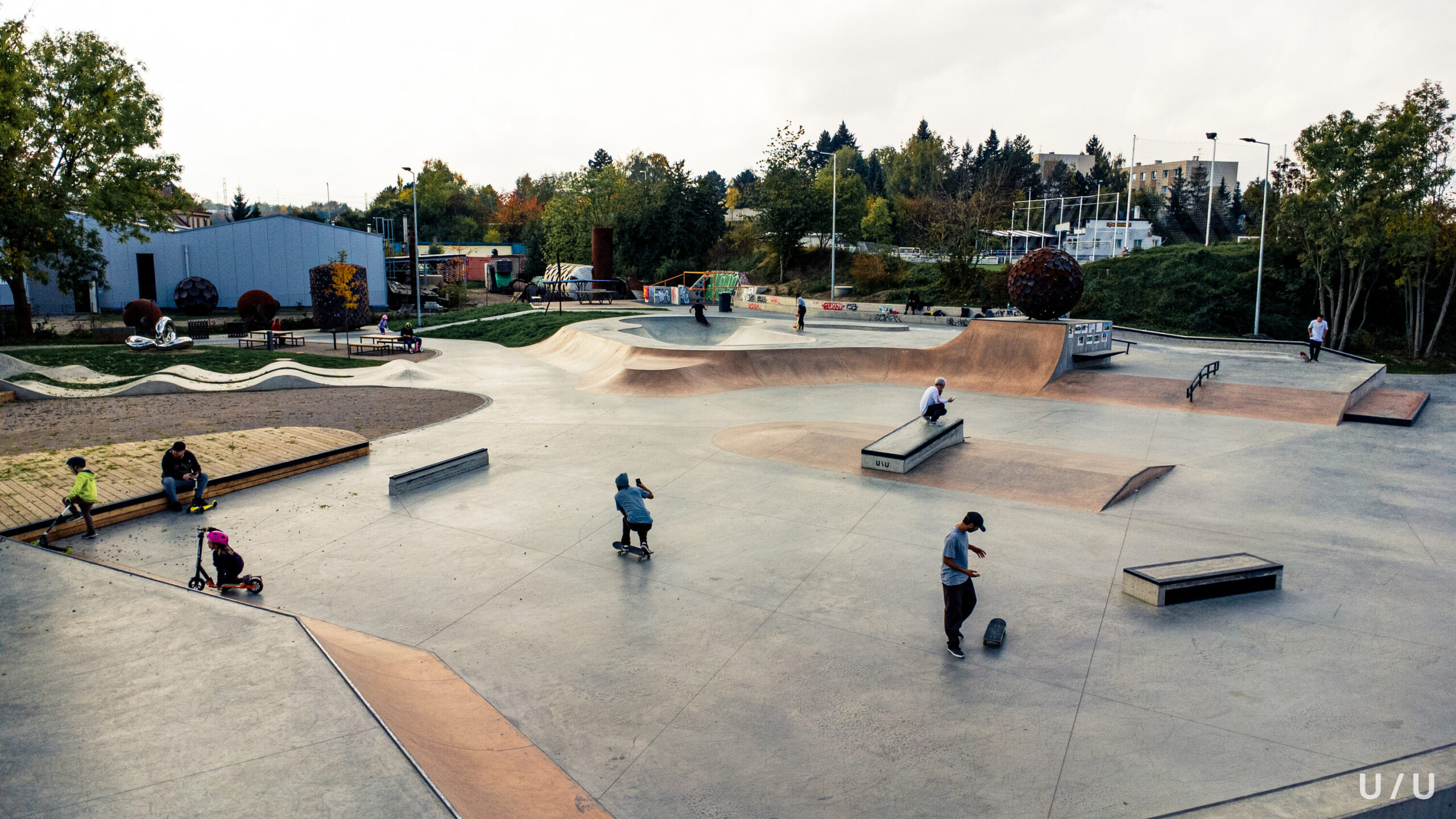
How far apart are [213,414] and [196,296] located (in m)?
33.9

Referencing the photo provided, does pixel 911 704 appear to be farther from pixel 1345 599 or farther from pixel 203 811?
pixel 1345 599

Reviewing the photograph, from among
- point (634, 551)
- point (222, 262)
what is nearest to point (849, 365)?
point (634, 551)

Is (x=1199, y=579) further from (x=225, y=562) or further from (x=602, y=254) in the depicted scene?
(x=602, y=254)

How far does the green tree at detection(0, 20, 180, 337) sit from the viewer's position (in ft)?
99.7

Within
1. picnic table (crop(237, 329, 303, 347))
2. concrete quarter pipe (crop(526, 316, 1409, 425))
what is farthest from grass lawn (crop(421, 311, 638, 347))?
concrete quarter pipe (crop(526, 316, 1409, 425))

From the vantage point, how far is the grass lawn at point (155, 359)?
26.3m

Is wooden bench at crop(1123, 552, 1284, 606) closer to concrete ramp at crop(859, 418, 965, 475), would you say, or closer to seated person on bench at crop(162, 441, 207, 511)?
concrete ramp at crop(859, 418, 965, 475)

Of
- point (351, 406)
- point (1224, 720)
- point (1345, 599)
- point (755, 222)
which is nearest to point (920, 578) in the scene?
point (1224, 720)

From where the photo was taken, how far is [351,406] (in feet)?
65.6

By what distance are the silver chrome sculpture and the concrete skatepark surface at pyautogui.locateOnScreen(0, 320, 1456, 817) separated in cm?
2182

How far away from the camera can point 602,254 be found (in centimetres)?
5628

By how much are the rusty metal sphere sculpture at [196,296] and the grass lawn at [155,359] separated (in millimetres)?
17896

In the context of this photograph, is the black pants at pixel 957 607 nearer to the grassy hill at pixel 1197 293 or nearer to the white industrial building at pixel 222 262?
the grassy hill at pixel 1197 293

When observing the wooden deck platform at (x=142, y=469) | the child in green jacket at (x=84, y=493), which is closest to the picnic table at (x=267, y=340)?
the wooden deck platform at (x=142, y=469)
